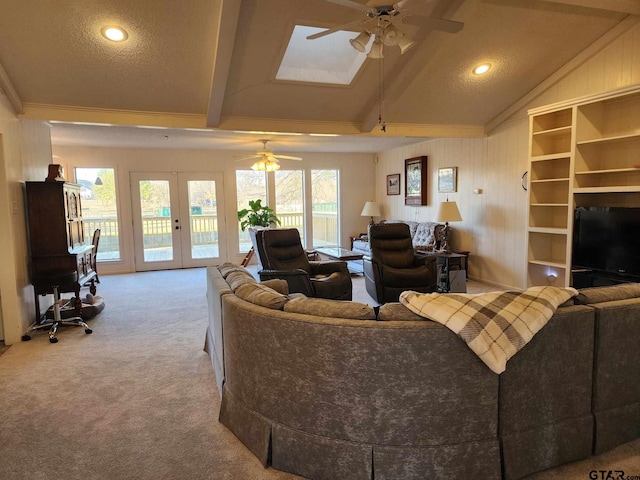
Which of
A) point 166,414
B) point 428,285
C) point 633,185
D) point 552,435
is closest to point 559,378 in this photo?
point 552,435

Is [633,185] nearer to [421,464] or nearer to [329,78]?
[329,78]

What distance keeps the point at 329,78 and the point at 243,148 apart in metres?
3.56

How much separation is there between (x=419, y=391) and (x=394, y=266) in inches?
132

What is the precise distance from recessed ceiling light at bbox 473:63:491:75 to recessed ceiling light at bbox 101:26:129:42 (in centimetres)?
359

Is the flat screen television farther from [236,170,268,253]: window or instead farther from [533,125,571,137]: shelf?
[236,170,268,253]: window

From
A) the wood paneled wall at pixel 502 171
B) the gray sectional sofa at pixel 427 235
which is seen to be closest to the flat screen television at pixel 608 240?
the wood paneled wall at pixel 502 171

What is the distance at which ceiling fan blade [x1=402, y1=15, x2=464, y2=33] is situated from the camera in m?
2.58

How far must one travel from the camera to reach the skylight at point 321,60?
4094 millimetres

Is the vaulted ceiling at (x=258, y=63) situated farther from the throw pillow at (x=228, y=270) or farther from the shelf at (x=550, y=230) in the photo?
the throw pillow at (x=228, y=270)

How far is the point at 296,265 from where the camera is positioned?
15.5ft

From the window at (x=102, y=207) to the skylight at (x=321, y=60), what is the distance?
4652 millimetres

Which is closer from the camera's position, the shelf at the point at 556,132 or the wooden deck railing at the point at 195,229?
the shelf at the point at 556,132

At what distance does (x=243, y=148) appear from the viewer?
7590 millimetres

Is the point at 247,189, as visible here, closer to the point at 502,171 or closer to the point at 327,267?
the point at 327,267
